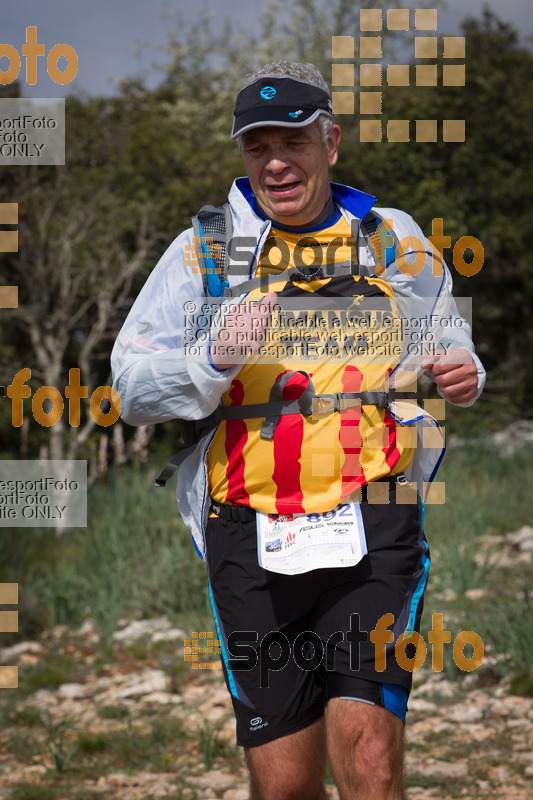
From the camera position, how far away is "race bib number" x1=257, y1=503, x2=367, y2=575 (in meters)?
2.51

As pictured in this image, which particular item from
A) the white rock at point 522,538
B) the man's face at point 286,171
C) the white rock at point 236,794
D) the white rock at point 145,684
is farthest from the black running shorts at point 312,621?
the white rock at point 522,538

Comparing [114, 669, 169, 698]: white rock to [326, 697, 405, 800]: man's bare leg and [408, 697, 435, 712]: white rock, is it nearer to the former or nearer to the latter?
[408, 697, 435, 712]: white rock

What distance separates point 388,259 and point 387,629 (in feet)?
3.51

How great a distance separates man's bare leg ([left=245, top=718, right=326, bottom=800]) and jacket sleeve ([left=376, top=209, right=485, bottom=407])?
110 cm

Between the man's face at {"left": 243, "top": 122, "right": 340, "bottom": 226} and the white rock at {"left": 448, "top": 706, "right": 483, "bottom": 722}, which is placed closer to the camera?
the man's face at {"left": 243, "top": 122, "right": 340, "bottom": 226}

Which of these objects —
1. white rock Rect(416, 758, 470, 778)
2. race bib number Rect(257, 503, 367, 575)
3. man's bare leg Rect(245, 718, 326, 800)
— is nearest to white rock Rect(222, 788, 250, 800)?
white rock Rect(416, 758, 470, 778)

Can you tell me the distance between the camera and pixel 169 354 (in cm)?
249

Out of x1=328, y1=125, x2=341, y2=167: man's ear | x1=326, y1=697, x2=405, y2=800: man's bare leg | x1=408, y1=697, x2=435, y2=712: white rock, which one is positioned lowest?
x1=408, y1=697, x2=435, y2=712: white rock

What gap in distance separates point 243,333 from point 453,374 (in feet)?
2.04

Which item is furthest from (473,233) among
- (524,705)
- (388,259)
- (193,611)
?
(388,259)

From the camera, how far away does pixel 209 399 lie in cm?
242

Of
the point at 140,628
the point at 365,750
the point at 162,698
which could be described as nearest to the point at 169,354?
the point at 365,750

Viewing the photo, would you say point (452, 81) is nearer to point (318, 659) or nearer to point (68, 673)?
point (68, 673)

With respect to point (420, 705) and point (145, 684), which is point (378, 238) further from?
point (145, 684)
